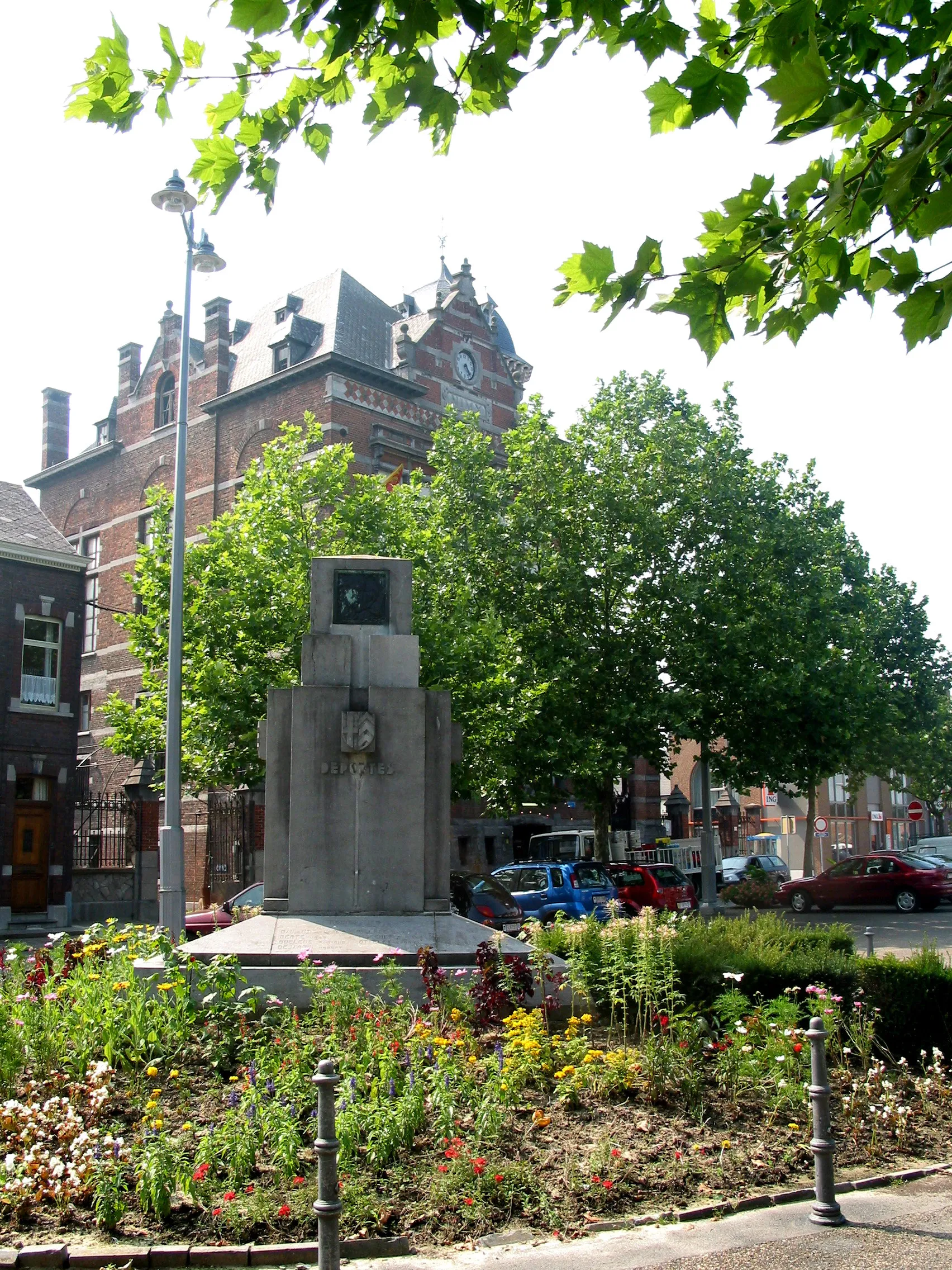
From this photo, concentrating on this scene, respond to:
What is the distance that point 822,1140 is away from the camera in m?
6.07

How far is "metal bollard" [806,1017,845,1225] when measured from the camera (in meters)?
6.00

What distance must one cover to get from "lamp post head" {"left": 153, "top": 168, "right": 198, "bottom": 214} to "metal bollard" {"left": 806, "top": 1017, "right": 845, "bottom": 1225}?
16.1m

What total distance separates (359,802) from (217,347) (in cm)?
3170

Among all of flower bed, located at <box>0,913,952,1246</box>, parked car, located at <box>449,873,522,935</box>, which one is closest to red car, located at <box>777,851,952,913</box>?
parked car, located at <box>449,873,522,935</box>

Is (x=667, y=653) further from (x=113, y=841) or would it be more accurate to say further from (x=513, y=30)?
(x=513, y=30)

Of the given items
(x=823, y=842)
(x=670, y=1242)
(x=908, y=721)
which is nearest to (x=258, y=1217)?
(x=670, y=1242)

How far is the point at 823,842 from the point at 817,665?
4127cm

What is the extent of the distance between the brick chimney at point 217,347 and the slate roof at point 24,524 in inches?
351

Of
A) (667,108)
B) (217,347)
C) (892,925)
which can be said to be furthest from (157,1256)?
(217,347)

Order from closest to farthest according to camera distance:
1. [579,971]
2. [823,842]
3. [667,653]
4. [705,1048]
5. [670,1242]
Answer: [670,1242], [705,1048], [579,971], [667,653], [823,842]

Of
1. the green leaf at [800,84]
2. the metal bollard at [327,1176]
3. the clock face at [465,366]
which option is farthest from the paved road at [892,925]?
the clock face at [465,366]

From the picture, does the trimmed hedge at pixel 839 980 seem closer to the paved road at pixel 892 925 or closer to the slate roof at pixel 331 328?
the paved road at pixel 892 925

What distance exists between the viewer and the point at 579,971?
29.9 ft

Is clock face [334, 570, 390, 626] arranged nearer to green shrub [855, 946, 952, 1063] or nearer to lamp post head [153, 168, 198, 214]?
green shrub [855, 946, 952, 1063]
